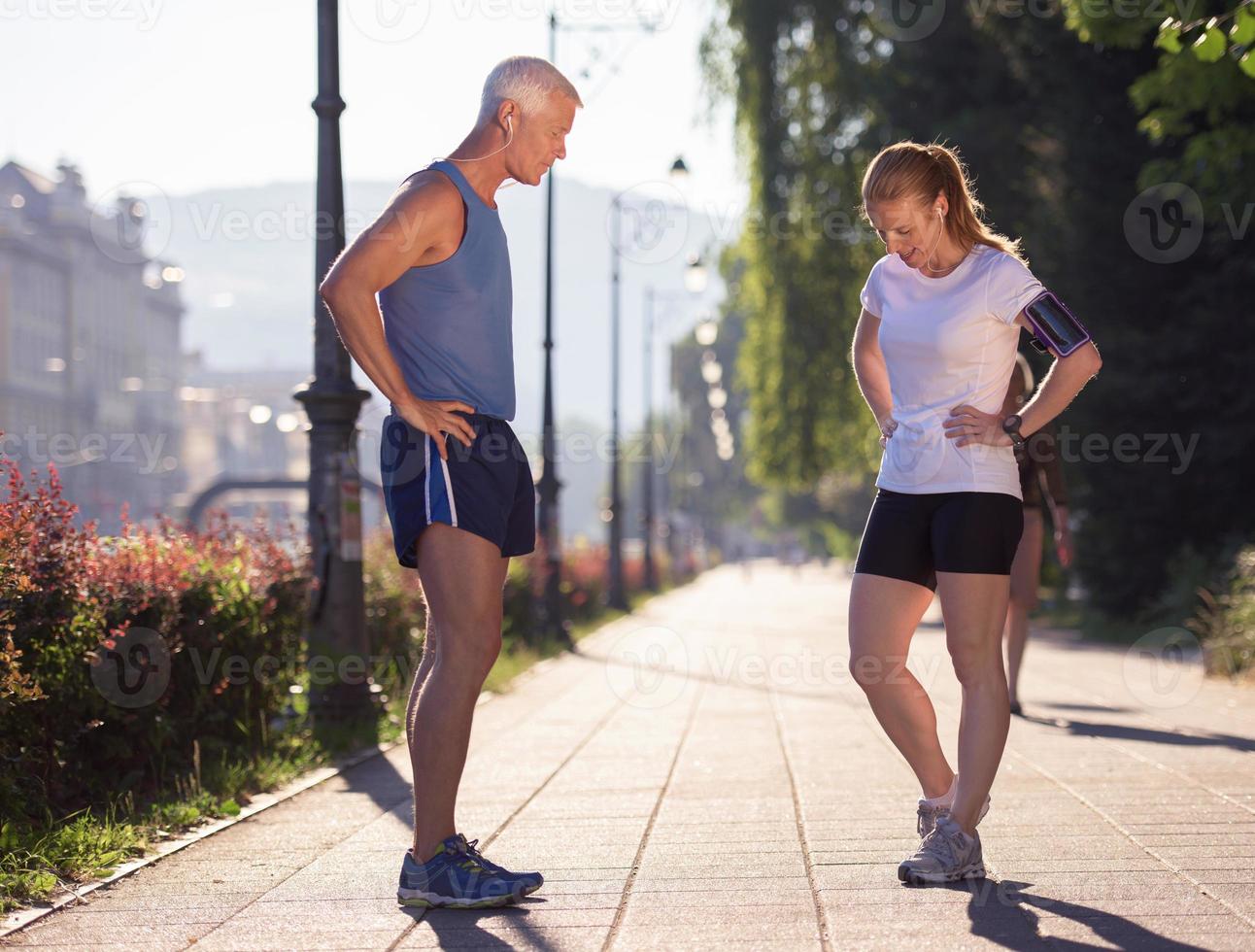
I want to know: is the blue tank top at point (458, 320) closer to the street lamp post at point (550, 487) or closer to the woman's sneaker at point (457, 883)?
the woman's sneaker at point (457, 883)

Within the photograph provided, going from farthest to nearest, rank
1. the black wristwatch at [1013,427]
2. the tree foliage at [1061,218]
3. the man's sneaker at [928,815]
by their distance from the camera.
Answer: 1. the tree foliage at [1061,218]
2. the man's sneaker at [928,815]
3. the black wristwatch at [1013,427]

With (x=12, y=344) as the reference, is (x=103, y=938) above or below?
below

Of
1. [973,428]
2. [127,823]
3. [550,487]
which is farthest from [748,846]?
[550,487]

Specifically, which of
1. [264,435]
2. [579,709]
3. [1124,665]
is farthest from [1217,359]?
[264,435]

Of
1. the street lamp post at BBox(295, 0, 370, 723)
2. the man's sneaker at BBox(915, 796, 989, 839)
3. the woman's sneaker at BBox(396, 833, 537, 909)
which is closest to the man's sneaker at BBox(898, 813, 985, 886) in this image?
the man's sneaker at BBox(915, 796, 989, 839)

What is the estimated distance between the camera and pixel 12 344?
85812mm

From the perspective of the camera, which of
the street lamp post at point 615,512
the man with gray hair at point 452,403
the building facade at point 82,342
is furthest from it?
the building facade at point 82,342

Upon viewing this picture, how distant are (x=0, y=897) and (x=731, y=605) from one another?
31145 mm

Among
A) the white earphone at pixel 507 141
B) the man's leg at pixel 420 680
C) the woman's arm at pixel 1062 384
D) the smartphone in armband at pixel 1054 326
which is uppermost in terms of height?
the white earphone at pixel 507 141

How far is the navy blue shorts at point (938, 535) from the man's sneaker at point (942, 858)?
0.67 meters

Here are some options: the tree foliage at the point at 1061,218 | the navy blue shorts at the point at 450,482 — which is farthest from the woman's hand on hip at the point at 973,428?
the tree foliage at the point at 1061,218

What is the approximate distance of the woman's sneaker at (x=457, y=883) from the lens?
4164mm

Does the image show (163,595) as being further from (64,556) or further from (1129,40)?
(1129,40)

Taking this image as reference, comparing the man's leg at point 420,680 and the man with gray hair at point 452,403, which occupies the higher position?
the man with gray hair at point 452,403
